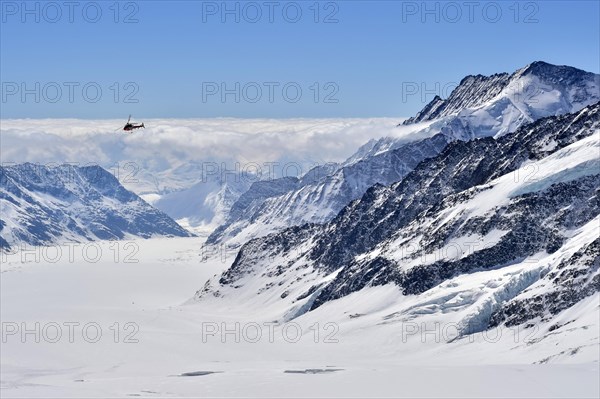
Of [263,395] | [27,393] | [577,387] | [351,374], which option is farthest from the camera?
[27,393]

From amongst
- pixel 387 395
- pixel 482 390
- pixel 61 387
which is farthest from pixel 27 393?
pixel 482 390

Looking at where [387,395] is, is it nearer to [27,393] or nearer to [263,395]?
[263,395]

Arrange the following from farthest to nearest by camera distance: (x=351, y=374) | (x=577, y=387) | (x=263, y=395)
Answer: (x=351, y=374) → (x=263, y=395) → (x=577, y=387)

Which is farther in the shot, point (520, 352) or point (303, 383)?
point (520, 352)

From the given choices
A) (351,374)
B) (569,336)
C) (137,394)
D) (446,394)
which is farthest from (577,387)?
(137,394)

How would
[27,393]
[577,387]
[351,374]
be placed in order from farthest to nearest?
1. [27,393]
2. [351,374]
3. [577,387]

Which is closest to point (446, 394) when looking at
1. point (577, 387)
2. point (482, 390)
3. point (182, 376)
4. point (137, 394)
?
point (482, 390)

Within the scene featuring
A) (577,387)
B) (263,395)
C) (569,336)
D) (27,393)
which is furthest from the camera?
(569,336)

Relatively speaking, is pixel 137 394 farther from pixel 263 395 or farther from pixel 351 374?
pixel 351 374

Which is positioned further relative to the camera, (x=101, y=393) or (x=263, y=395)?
(x=101, y=393)
